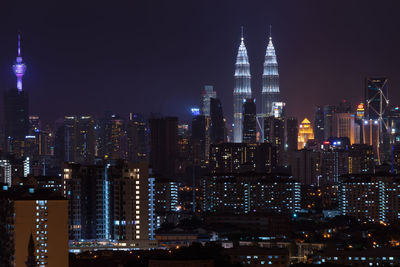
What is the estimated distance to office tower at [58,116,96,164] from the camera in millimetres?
63109

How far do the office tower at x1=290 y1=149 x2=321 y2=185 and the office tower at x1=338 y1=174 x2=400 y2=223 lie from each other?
10700 millimetres

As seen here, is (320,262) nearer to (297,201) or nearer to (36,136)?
(297,201)

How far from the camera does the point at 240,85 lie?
7619 cm

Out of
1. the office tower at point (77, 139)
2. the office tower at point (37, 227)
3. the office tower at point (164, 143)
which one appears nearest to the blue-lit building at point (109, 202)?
the office tower at point (37, 227)

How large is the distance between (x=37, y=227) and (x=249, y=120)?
45.7 meters

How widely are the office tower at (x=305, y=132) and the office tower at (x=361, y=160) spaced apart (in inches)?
385

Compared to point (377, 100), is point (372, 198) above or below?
below

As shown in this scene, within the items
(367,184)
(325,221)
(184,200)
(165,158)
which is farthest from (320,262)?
(165,158)

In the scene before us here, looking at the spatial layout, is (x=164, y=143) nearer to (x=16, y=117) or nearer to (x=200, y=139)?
(x=200, y=139)

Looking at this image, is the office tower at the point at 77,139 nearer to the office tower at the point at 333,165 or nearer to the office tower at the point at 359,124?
the office tower at the point at 333,165

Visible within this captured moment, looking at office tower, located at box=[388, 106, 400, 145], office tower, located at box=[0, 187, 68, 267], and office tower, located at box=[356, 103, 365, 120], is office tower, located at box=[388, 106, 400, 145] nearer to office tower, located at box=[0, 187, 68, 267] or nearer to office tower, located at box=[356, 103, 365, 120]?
office tower, located at box=[356, 103, 365, 120]

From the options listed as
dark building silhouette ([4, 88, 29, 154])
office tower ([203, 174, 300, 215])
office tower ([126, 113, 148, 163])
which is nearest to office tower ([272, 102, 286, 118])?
office tower ([126, 113, 148, 163])

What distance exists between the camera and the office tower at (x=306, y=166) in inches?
2420

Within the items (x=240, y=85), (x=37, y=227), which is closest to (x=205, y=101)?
(x=240, y=85)
